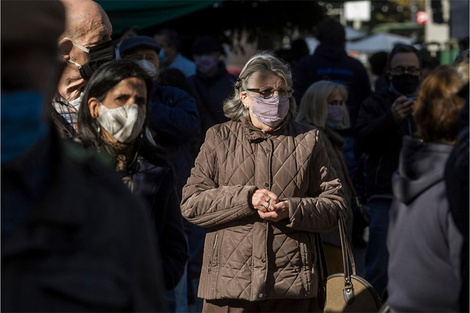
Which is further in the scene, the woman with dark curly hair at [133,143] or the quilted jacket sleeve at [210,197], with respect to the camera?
the quilted jacket sleeve at [210,197]

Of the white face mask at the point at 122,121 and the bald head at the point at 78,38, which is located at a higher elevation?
the bald head at the point at 78,38

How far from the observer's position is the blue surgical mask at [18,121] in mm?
1761

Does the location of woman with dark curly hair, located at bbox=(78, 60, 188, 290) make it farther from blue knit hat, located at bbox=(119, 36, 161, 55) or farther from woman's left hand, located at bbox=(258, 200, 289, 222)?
blue knit hat, located at bbox=(119, 36, 161, 55)

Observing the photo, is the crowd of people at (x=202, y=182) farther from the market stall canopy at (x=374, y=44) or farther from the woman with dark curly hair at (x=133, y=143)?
the market stall canopy at (x=374, y=44)

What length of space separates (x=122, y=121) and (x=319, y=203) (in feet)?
4.60

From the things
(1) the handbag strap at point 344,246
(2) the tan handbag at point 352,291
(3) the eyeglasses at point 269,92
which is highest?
(3) the eyeglasses at point 269,92

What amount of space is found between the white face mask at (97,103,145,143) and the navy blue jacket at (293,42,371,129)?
551cm

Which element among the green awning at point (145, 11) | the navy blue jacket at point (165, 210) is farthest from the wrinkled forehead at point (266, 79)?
the green awning at point (145, 11)

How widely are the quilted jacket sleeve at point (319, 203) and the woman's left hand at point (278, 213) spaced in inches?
1.2

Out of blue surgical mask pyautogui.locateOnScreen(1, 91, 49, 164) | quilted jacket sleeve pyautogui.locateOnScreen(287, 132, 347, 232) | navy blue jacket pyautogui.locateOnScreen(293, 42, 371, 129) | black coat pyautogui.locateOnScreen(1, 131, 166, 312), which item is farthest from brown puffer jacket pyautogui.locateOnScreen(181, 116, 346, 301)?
navy blue jacket pyautogui.locateOnScreen(293, 42, 371, 129)

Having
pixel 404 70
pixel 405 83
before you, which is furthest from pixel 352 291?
pixel 404 70

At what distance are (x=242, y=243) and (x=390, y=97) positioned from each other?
271cm

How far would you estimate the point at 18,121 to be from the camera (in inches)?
69.7

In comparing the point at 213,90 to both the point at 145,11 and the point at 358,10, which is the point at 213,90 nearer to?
the point at 145,11
